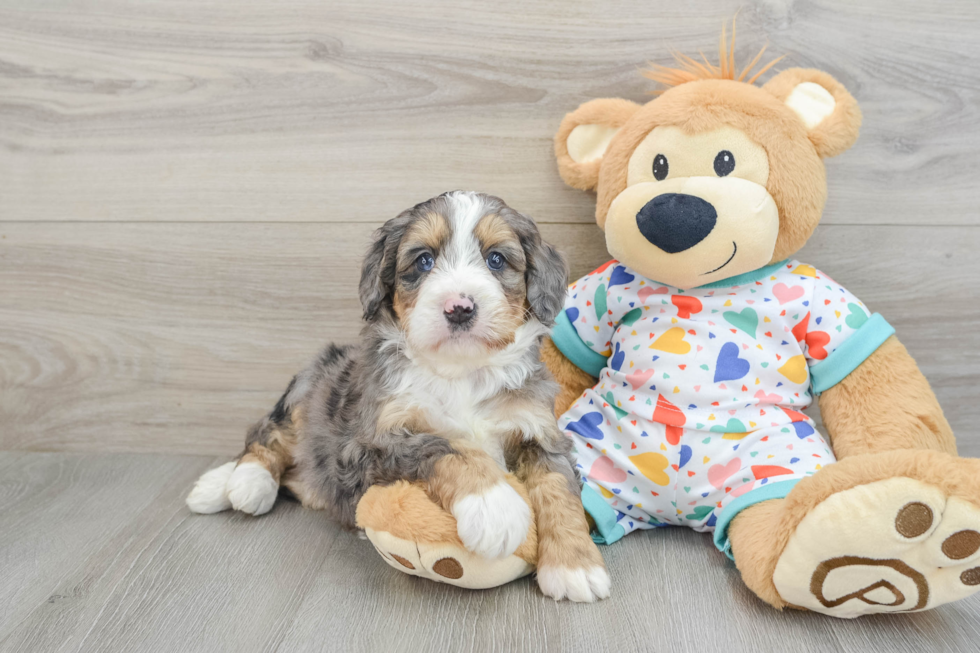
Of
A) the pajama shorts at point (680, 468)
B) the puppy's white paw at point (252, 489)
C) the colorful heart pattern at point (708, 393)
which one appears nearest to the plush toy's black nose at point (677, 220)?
the colorful heart pattern at point (708, 393)

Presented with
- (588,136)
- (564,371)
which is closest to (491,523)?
(564,371)

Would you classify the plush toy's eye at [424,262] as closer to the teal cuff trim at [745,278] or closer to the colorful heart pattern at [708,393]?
the colorful heart pattern at [708,393]

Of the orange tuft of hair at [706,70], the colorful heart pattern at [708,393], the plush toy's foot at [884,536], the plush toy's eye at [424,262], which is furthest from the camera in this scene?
the orange tuft of hair at [706,70]

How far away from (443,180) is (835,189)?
1193 mm

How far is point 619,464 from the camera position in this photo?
175cm

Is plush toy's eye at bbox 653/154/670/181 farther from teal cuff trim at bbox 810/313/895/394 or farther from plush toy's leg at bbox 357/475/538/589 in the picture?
plush toy's leg at bbox 357/475/538/589

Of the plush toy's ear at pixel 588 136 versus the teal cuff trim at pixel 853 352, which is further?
the plush toy's ear at pixel 588 136

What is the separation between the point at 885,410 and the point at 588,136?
1.03 m

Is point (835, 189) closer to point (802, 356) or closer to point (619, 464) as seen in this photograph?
point (802, 356)

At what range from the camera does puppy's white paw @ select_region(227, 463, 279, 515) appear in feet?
6.22

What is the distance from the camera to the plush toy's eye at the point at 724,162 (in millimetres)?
1656

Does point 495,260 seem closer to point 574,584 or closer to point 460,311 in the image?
point 460,311

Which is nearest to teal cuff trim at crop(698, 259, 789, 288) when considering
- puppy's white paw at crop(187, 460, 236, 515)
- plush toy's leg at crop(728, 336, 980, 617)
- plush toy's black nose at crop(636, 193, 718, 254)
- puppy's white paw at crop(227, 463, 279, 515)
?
plush toy's black nose at crop(636, 193, 718, 254)

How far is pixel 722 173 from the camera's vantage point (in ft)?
5.46
